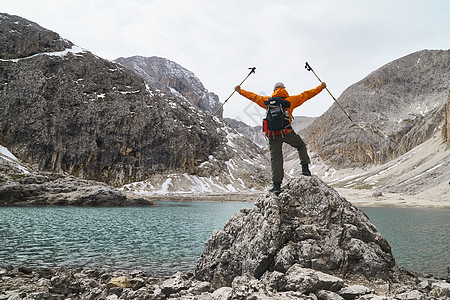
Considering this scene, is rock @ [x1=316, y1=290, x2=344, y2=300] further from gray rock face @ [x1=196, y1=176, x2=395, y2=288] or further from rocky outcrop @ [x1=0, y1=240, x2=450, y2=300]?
gray rock face @ [x1=196, y1=176, x2=395, y2=288]

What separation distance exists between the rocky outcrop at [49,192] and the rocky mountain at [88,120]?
1746 inches

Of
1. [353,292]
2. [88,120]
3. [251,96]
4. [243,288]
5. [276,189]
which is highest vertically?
[88,120]

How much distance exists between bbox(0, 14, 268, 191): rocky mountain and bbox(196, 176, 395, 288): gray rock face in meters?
142

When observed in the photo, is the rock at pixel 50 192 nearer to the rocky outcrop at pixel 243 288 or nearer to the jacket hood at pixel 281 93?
the rocky outcrop at pixel 243 288

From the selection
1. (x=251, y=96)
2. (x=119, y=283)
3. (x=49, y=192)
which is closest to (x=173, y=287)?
(x=119, y=283)

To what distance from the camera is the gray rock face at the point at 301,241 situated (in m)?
9.23

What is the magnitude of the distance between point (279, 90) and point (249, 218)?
5413mm

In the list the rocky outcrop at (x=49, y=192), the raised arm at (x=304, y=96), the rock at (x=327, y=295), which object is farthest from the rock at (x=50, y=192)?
the rock at (x=327, y=295)

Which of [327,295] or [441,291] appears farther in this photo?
[441,291]

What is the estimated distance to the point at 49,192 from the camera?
76562 mm

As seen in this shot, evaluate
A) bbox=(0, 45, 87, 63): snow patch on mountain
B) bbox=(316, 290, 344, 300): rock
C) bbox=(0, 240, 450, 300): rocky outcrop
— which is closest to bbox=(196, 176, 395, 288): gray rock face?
bbox=(0, 240, 450, 300): rocky outcrop

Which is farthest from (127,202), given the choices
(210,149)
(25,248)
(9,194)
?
(210,149)

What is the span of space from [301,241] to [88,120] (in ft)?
502

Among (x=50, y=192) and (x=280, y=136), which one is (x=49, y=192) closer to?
(x=50, y=192)
